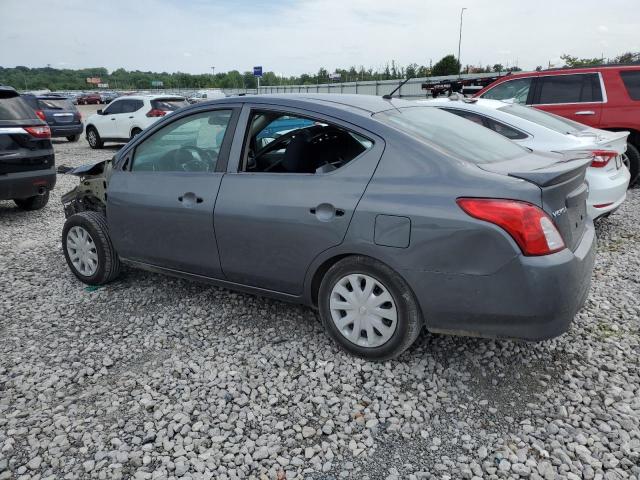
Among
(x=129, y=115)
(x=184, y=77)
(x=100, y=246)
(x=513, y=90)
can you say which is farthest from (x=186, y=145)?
(x=184, y=77)

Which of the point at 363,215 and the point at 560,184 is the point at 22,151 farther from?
the point at 560,184

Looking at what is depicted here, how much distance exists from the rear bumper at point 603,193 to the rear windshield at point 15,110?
6.84 metres

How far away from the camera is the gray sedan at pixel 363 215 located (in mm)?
2557

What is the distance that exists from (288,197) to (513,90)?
666 cm

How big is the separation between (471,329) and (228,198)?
1728 mm

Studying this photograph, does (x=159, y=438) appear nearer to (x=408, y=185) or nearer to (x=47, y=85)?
(x=408, y=185)

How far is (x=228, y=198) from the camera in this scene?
11.0 feet

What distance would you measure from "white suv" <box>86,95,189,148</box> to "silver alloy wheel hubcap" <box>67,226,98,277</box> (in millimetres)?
10649

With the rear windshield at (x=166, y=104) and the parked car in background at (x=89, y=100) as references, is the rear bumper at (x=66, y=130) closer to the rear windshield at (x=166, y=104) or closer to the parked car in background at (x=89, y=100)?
the rear windshield at (x=166, y=104)

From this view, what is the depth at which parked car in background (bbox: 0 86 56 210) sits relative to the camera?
21.0 feet

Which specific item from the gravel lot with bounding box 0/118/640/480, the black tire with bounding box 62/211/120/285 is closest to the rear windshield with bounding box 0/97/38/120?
the black tire with bounding box 62/211/120/285

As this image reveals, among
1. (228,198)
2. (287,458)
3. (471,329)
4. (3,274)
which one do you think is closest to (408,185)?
(471,329)

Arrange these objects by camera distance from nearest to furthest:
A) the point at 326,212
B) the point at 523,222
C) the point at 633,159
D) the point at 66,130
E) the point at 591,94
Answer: the point at 523,222
the point at 326,212
the point at 633,159
the point at 591,94
the point at 66,130

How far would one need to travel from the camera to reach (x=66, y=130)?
55.9 ft
